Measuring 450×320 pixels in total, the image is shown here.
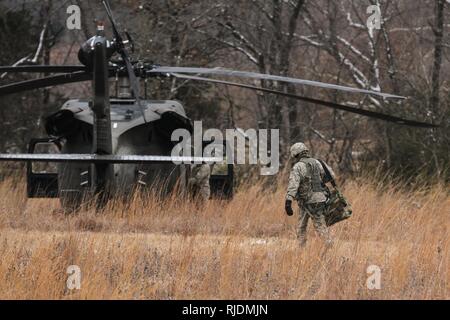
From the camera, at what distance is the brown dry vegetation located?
9062 millimetres

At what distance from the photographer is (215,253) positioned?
10.5 meters

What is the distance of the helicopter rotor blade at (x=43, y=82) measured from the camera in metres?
10.2

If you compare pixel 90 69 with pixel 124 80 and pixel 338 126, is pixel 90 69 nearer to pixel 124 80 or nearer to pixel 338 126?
pixel 124 80

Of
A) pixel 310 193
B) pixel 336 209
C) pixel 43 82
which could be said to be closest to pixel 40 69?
pixel 43 82

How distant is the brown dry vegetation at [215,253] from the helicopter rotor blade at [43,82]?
1716 mm

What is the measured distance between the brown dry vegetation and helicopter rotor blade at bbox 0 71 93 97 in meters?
1.72

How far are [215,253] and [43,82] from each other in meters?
2.61

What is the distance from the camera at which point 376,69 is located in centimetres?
2131

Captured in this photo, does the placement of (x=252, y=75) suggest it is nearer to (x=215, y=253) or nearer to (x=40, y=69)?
(x=215, y=253)
